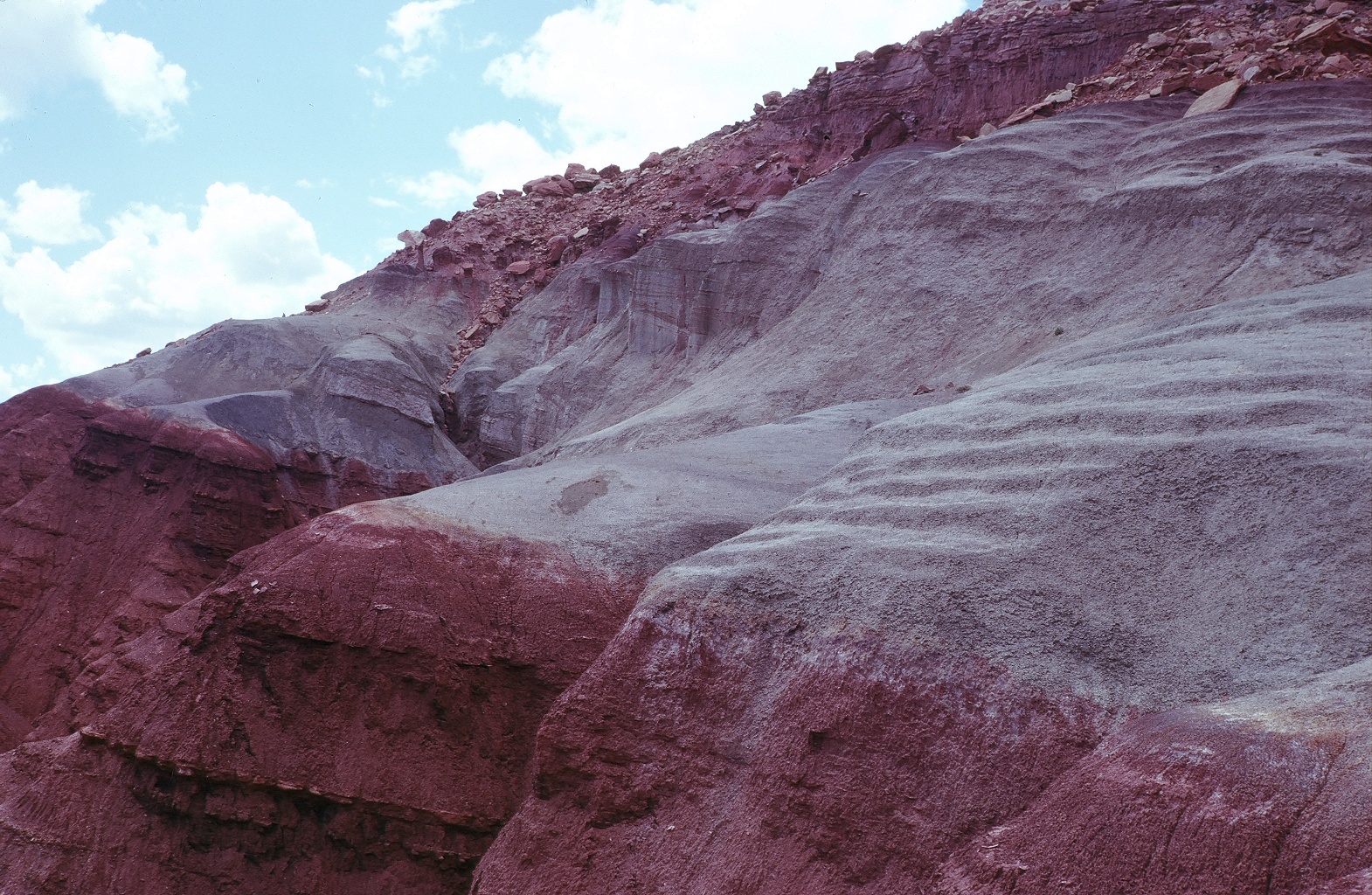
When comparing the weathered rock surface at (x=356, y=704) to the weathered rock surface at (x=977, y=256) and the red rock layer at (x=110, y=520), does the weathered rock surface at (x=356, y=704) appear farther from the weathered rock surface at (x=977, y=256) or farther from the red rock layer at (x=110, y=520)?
the red rock layer at (x=110, y=520)

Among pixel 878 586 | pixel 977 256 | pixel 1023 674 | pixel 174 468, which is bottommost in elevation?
pixel 1023 674

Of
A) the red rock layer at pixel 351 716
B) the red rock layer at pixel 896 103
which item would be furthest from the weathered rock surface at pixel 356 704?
the red rock layer at pixel 896 103

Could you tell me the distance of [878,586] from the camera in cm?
452

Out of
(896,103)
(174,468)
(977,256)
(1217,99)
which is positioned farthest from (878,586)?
(896,103)

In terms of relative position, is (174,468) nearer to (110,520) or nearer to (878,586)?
(110,520)

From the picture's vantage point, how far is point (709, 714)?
15.5 feet

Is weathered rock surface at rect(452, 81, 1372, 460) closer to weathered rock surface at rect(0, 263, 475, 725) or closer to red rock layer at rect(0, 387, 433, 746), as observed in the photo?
weathered rock surface at rect(0, 263, 475, 725)

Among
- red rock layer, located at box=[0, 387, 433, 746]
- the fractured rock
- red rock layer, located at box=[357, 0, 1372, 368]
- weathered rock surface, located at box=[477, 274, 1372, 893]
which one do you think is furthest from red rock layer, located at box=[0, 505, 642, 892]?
red rock layer, located at box=[357, 0, 1372, 368]

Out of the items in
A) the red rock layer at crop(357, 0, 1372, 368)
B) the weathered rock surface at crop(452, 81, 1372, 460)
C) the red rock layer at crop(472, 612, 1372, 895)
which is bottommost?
the red rock layer at crop(472, 612, 1372, 895)

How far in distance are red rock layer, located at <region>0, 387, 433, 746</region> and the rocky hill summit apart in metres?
0.07

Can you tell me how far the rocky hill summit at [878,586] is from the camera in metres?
3.66

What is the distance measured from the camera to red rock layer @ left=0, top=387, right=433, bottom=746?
14.4 meters

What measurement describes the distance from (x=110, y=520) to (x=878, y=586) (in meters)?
14.5

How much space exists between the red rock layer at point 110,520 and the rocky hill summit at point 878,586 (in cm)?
7
